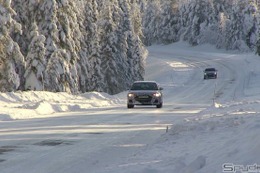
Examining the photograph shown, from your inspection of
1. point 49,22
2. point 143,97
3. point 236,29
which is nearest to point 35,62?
point 49,22

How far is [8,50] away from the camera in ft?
113

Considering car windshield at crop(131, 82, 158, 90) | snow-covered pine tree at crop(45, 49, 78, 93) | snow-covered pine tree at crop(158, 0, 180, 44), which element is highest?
car windshield at crop(131, 82, 158, 90)

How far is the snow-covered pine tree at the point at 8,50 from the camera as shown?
3394 centimetres

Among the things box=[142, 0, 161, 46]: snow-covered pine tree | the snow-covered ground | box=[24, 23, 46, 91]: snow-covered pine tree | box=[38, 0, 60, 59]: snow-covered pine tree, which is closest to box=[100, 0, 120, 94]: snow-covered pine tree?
box=[38, 0, 60, 59]: snow-covered pine tree

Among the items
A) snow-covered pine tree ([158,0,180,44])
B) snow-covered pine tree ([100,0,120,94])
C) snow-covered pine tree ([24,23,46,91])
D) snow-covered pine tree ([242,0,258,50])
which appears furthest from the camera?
snow-covered pine tree ([158,0,180,44])

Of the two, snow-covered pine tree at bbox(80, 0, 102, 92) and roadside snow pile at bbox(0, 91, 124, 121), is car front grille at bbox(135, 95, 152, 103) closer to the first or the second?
roadside snow pile at bbox(0, 91, 124, 121)

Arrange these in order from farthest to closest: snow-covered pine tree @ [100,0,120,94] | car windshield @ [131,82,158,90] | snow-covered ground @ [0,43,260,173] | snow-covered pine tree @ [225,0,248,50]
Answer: snow-covered pine tree @ [225,0,248,50] < snow-covered pine tree @ [100,0,120,94] < car windshield @ [131,82,158,90] < snow-covered ground @ [0,43,260,173]

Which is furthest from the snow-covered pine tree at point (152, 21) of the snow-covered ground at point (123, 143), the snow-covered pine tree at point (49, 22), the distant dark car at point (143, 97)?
the snow-covered ground at point (123, 143)

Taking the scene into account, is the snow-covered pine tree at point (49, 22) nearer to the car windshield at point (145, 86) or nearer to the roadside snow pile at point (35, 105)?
the roadside snow pile at point (35, 105)

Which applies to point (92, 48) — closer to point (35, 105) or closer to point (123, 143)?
point (35, 105)

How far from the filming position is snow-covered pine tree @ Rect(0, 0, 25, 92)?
33.9 meters

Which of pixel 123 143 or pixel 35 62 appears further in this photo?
pixel 35 62

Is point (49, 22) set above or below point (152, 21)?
above

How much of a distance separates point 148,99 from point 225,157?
19.8 meters
